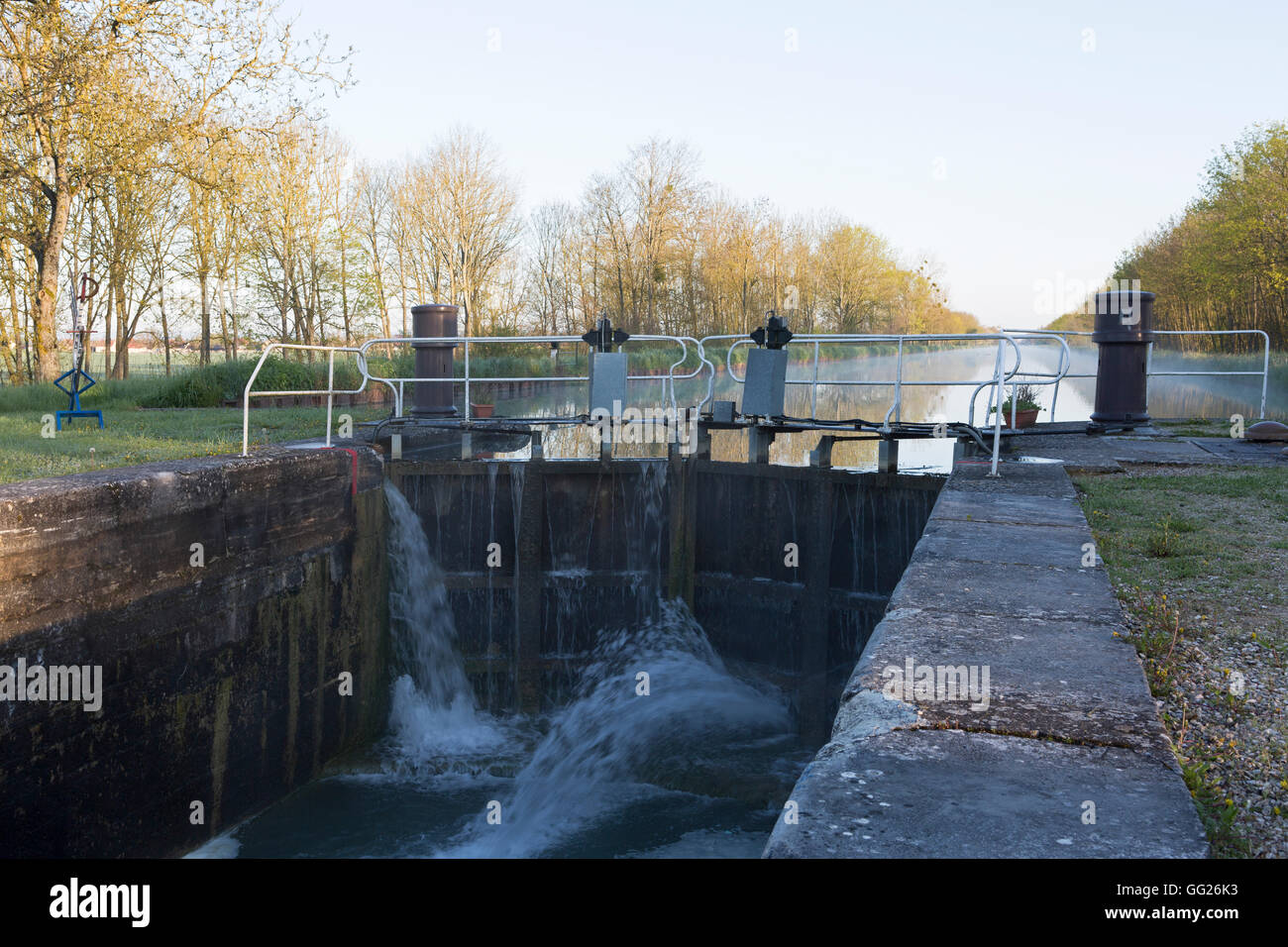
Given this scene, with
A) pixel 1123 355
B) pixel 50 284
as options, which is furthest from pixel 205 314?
pixel 1123 355

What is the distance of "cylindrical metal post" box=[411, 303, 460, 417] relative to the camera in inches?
455

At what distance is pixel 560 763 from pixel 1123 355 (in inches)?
297

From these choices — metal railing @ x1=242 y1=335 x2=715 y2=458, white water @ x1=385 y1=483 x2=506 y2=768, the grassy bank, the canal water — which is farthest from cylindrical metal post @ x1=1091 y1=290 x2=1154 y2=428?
white water @ x1=385 y1=483 x2=506 y2=768

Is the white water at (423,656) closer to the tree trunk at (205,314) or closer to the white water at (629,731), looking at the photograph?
the white water at (629,731)

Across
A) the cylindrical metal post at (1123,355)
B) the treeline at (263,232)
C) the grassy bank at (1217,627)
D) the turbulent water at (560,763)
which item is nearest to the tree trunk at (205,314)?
the treeline at (263,232)

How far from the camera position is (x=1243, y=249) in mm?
32250

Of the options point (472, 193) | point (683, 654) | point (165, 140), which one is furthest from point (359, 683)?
point (472, 193)

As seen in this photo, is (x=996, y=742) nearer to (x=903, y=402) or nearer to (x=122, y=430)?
(x=122, y=430)

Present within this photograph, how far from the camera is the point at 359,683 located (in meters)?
9.16

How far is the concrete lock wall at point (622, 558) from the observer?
31.7ft

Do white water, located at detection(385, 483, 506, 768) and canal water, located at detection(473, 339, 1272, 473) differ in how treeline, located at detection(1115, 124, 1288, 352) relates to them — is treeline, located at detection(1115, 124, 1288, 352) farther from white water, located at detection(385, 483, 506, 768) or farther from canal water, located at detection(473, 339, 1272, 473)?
white water, located at detection(385, 483, 506, 768)

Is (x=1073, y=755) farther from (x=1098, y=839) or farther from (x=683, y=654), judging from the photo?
(x=683, y=654)

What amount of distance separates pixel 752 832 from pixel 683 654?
2525 mm

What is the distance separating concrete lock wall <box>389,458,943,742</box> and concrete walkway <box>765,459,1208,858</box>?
5.54 meters
